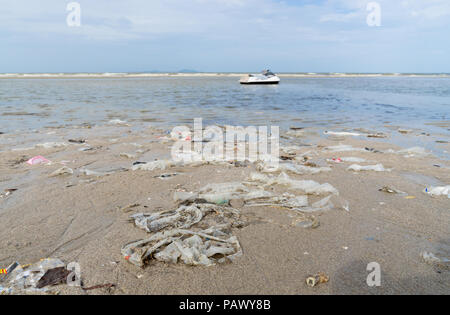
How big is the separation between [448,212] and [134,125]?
30.8ft

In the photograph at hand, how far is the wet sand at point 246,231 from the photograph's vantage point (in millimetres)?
2270

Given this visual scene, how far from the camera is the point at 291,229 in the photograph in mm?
3096

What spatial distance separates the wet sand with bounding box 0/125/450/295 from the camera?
2270 mm

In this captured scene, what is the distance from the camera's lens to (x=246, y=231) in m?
3.06

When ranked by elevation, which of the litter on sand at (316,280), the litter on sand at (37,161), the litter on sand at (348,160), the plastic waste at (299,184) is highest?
the litter on sand at (37,161)

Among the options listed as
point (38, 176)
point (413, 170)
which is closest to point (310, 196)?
point (413, 170)

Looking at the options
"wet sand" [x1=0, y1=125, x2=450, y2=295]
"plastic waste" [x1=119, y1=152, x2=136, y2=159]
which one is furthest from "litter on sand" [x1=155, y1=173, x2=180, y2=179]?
"plastic waste" [x1=119, y1=152, x2=136, y2=159]

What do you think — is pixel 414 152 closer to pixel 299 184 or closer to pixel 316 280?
pixel 299 184

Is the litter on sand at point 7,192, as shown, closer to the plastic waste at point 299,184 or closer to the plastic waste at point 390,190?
the plastic waste at point 299,184

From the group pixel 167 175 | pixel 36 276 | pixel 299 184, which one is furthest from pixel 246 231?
pixel 167 175

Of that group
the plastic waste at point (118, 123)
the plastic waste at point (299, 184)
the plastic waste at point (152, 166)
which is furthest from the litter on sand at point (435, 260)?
the plastic waste at point (118, 123)

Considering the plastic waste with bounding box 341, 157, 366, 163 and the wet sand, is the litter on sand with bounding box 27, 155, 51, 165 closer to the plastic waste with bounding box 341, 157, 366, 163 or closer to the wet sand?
the wet sand

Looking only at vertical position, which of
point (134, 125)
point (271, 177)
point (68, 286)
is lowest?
point (68, 286)

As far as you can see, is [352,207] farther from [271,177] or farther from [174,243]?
[174,243]
